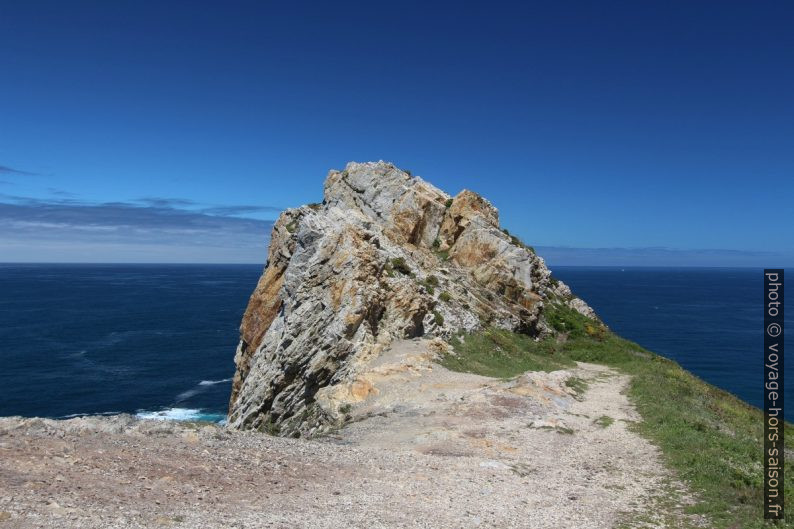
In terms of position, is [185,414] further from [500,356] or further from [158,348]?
[500,356]

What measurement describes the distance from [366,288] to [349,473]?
1875 centimetres

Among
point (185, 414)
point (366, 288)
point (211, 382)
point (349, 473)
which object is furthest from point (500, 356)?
point (211, 382)

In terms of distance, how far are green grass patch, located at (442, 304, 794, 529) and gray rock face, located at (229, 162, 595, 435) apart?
2.65 m

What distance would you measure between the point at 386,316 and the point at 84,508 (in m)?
24.3

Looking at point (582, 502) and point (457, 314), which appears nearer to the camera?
point (582, 502)

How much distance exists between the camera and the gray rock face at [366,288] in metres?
31.8

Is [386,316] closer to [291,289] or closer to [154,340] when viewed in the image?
[291,289]

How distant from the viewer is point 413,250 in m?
45.5

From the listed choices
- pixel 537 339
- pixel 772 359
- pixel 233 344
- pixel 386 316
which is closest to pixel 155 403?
pixel 233 344

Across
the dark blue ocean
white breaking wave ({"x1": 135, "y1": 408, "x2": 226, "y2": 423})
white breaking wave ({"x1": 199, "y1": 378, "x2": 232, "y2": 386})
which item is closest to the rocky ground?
white breaking wave ({"x1": 135, "y1": 408, "x2": 226, "y2": 423})

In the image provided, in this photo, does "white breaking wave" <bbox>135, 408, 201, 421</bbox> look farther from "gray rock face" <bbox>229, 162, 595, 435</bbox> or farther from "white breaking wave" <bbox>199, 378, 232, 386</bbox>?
"gray rock face" <bbox>229, 162, 595, 435</bbox>

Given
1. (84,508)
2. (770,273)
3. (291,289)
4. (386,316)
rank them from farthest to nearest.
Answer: (291,289) < (386,316) < (770,273) < (84,508)

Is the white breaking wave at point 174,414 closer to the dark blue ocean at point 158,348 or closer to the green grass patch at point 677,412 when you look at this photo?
the dark blue ocean at point 158,348

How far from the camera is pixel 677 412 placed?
78.0 ft
